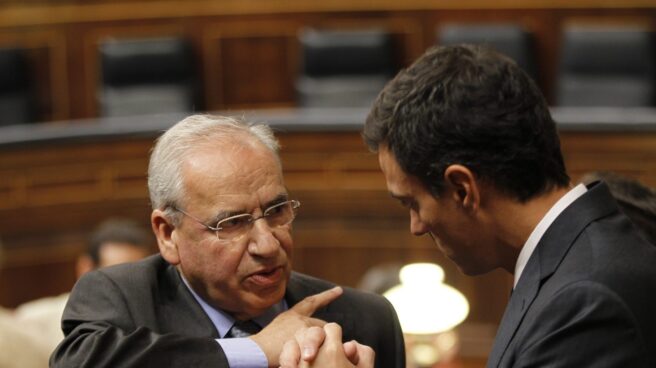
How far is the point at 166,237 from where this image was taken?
188 centimetres

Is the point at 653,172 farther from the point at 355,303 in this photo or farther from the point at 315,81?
the point at 355,303

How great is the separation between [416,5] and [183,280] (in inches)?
168

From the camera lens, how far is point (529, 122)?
1.87 meters

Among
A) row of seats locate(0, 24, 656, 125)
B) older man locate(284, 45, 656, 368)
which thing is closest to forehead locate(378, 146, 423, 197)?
older man locate(284, 45, 656, 368)

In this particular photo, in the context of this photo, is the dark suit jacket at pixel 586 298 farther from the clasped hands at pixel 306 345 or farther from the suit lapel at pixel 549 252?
the clasped hands at pixel 306 345

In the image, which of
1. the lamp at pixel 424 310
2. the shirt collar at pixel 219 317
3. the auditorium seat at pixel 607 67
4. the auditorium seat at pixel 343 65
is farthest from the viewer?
the auditorium seat at pixel 343 65

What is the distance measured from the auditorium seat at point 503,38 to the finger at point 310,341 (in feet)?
12.9

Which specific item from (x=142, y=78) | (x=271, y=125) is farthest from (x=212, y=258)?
(x=142, y=78)

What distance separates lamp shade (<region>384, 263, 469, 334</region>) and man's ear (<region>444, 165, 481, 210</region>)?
54.7 inches

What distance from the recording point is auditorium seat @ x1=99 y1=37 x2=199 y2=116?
5.85 metres

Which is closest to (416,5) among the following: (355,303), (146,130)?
(146,130)

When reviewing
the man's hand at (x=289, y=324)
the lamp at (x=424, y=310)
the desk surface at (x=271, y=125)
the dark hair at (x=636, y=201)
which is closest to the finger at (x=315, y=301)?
Answer: the man's hand at (x=289, y=324)

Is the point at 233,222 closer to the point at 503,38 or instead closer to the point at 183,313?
the point at 183,313

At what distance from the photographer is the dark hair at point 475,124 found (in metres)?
1.85
